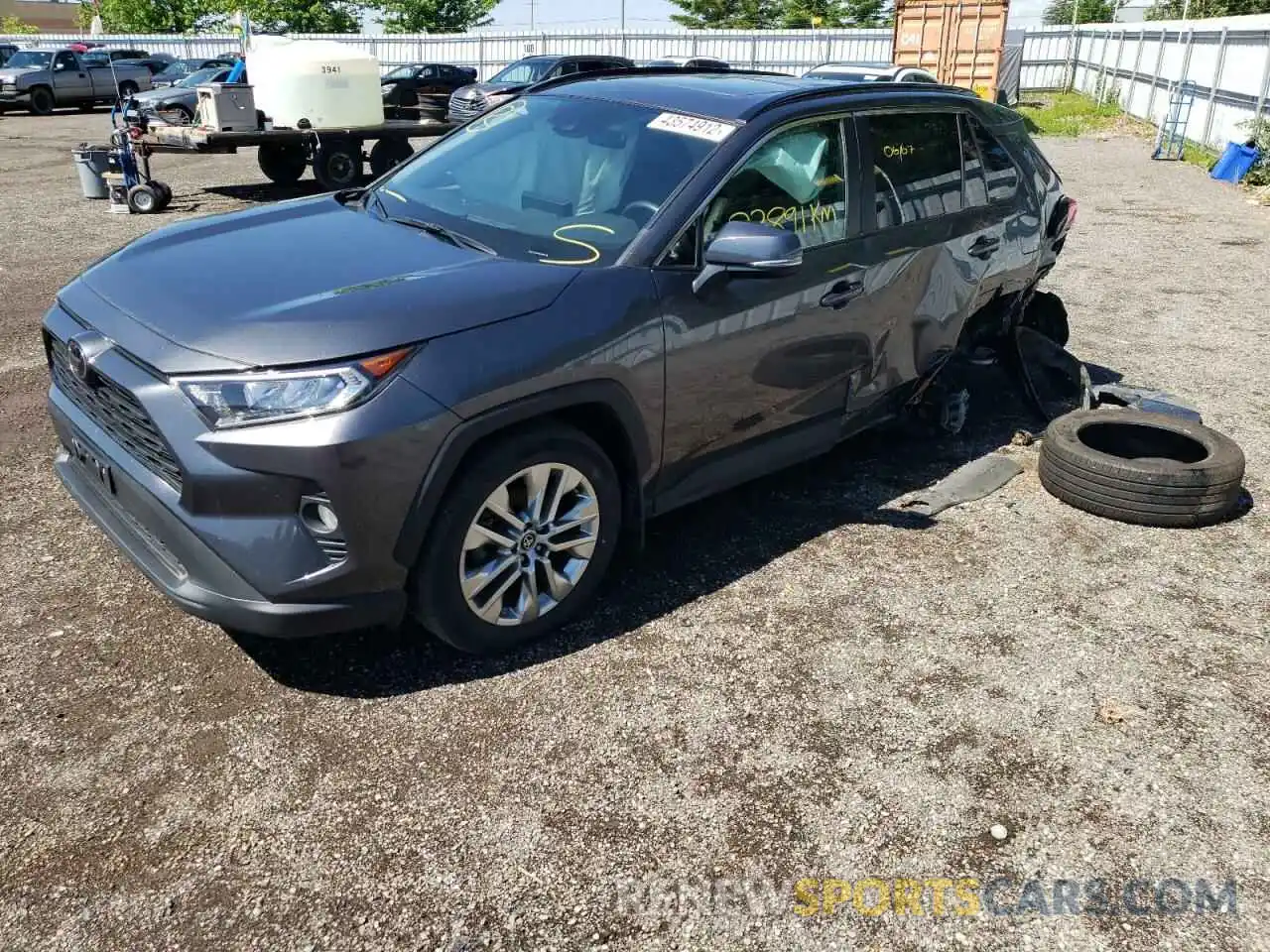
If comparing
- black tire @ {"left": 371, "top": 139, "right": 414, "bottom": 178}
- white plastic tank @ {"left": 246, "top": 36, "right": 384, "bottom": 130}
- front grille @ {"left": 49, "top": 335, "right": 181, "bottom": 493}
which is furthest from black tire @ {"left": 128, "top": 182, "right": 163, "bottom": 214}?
front grille @ {"left": 49, "top": 335, "right": 181, "bottom": 493}

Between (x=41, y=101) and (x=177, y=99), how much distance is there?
388 inches

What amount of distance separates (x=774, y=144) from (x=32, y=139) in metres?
20.6

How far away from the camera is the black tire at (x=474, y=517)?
297cm

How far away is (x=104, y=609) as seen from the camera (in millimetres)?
3527

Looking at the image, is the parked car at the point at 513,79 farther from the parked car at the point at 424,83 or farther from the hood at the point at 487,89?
the parked car at the point at 424,83

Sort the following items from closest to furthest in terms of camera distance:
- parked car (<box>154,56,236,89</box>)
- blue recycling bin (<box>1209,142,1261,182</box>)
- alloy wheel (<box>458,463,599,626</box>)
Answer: alloy wheel (<box>458,463,599,626</box>) < blue recycling bin (<box>1209,142,1261,182</box>) < parked car (<box>154,56,236,89</box>)

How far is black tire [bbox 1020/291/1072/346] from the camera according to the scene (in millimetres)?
6129

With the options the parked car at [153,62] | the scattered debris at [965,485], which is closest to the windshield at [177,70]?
the parked car at [153,62]

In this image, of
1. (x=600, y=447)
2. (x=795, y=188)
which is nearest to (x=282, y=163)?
(x=795, y=188)

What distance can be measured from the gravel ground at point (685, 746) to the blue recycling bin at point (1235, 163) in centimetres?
1293

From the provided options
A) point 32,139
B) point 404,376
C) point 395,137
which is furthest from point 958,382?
point 32,139

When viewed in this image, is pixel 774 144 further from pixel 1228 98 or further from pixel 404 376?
pixel 1228 98

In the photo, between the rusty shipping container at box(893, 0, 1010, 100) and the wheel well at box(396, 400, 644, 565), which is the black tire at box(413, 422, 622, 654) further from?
the rusty shipping container at box(893, 0, 1010, 100)

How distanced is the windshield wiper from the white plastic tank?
9.73 m
